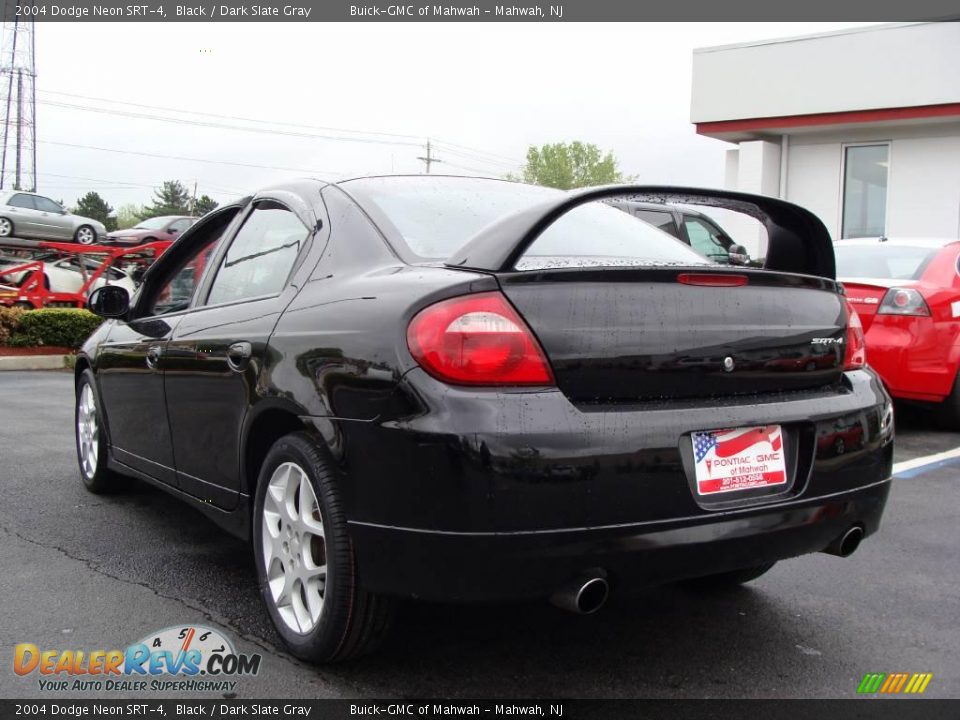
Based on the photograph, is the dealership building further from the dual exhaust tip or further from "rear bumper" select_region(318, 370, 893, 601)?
the dual exhaust tip

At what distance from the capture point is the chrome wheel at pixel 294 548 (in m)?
2.92

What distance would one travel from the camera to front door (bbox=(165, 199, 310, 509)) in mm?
3326

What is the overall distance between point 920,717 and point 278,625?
6.19 ft

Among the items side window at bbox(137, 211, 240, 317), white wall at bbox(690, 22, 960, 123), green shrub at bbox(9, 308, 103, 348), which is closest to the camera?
side window at bbox(137, 211, 240, 317)

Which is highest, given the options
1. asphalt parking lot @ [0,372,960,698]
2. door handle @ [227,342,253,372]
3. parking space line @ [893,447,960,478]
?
door handle @ [227,342,253,372]

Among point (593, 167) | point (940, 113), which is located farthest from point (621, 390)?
point (593, 167)

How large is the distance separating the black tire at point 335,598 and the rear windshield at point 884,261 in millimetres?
5536

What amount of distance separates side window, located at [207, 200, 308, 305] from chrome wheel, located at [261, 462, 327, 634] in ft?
2.45

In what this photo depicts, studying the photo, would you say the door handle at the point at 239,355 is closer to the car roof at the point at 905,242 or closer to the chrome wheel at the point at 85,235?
the car roof at the point at 905,242

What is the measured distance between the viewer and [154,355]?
4137 mm

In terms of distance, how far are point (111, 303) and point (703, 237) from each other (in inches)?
305

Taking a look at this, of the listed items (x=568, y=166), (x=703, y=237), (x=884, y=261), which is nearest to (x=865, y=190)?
(x=703, y=237)

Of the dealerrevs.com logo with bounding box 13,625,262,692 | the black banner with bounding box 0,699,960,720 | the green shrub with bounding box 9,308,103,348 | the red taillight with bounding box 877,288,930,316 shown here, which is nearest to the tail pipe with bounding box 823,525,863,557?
the black banner with bounding box 0,699,960,720

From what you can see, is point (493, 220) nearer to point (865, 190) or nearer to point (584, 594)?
point (584, 594)
